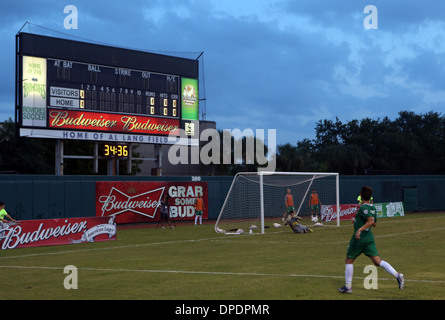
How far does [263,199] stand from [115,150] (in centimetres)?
935

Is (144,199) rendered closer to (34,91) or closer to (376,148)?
(34,91)

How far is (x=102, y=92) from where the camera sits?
35.5 meters

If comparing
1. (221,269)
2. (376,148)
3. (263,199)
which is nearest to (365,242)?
(221,269)

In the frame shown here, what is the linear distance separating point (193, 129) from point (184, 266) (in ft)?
80.0

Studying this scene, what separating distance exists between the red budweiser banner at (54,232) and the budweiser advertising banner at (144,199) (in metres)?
9.98

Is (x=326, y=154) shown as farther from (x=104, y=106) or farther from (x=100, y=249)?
(x=100, y=249)

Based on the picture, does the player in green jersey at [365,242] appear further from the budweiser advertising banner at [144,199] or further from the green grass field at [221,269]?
the budweiser advertising banner at [144,199]

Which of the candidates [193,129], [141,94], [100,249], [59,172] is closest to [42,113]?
[59,172]

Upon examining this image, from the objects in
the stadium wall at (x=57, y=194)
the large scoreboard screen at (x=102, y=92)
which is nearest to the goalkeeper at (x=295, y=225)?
the stadium wall at (x=57, y=194)

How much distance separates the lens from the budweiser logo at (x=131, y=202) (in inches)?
1422

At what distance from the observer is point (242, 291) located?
1177cm

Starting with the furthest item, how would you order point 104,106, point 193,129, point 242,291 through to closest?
point 193,129, point 104,106, point 242,291

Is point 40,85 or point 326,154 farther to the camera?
point 326,154

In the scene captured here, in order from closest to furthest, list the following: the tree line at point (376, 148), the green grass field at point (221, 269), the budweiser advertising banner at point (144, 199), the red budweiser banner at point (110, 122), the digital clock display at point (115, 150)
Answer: the green grass field at point (221, 269)
the red budweiser banner at point (110, 122)
the budweiser advertising banner at point (144, 199)
the digital clock display at point (115, 150)
the tree line at point (376, 148)
